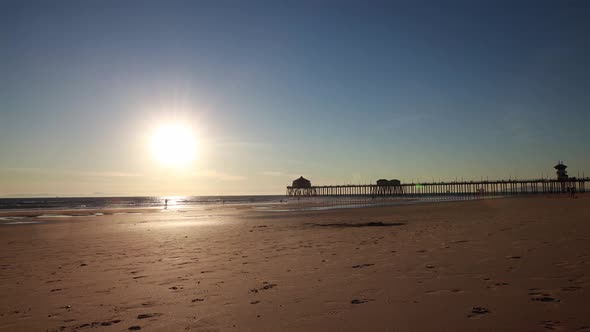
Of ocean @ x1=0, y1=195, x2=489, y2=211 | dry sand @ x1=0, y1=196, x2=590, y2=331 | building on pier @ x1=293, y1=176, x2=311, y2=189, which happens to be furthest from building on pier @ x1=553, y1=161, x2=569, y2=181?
dry sand @ x1=0, y1=196, x2=590, y2=331

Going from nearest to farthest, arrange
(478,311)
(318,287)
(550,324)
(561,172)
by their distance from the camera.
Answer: (550,324) → (478,311) → (318,287) → (561,172)

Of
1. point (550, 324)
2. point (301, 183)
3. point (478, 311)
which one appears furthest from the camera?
point (301, 183)

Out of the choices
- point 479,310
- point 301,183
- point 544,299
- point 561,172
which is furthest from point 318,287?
point 301,183

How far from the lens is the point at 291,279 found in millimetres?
6965

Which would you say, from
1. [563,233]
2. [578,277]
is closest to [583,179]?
[563,233]

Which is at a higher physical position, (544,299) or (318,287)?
(544,299)

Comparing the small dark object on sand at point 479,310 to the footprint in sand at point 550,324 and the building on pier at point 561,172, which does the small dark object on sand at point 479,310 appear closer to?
the footprint in sand at point 550,324

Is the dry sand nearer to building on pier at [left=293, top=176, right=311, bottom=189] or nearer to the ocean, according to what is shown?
the ocean

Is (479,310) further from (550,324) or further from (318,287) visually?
(318,287)

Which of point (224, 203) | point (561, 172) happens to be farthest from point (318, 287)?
point (561, 172)

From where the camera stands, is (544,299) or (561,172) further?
(561,172)

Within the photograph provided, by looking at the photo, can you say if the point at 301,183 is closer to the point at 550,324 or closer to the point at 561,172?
the point at 561,172

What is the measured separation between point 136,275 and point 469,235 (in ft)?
32.6

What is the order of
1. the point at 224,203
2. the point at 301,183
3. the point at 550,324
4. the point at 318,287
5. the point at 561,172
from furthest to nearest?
the point at 301,183, the point at 561,172, the point at 224,203, the point at 318,287, the point at 550,324
